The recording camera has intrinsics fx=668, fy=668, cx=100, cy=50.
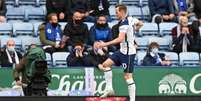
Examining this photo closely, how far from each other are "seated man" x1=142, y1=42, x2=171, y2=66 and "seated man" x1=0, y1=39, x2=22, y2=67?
2879mm

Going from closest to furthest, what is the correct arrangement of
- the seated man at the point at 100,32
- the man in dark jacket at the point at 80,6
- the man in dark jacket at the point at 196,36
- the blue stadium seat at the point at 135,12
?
1. the seated man at the point at 100,32
2. the man in dark jacket at the point at 196,36
3. the man in dark jacket at the point at 80,6
4. the blue stadium seat at the point at 135,12

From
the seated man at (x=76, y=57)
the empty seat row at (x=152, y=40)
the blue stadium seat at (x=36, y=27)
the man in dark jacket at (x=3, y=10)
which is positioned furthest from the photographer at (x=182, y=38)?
the man in dark jacket at (x=3, y=10)

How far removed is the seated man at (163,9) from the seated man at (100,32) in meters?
1.92

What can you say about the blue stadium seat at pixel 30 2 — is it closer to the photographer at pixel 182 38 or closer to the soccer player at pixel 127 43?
the photographer at pixel 182 38

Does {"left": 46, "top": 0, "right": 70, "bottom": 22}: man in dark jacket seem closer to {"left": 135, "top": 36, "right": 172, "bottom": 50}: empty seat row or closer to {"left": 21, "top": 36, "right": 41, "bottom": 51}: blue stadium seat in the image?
{"left": 21, "top": 36, "right": 41, "bottom": 51}: blue stadium seat

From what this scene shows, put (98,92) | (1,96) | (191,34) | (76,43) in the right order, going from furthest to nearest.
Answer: (191,34), (76,43), (98,92), (1,96)

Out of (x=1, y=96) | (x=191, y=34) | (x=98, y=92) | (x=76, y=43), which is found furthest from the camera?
Result: (x=191, y=34)

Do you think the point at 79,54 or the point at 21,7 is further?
the point at 21,7

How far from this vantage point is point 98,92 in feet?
46.4

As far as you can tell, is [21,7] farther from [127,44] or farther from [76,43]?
[127,44]

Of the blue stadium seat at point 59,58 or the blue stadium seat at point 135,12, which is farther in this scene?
the blue stadium seat at point 135,12

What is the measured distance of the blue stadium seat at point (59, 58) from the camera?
599 inches

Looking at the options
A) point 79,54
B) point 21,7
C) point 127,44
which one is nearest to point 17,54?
point 79,54

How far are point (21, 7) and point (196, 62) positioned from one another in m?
4.62
